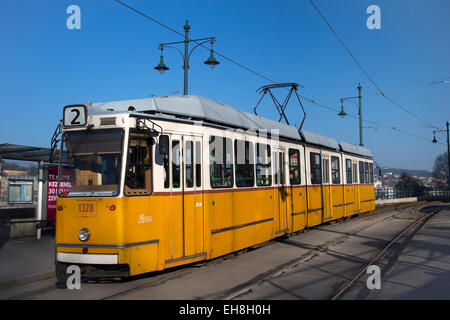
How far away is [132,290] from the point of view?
7.21m

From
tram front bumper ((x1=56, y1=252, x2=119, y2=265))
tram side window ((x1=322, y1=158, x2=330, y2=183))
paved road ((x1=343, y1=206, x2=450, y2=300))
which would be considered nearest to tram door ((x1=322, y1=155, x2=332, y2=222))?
tram side window ((x1=322, y1=158, x2=330, y2=183))

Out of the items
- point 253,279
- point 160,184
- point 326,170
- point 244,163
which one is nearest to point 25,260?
point 160,184

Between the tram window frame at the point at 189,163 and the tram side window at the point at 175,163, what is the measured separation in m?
0.19

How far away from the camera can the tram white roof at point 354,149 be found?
20.4 metres

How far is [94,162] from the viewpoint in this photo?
7.53m

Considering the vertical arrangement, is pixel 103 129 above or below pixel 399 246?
above

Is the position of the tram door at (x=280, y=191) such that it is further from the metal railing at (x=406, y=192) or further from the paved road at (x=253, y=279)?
the metal railing at (x=406, y=192)

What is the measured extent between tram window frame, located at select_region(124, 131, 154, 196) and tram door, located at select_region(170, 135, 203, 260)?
1.84 ft

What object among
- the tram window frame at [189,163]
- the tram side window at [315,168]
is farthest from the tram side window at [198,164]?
the tram side window at [315,168]

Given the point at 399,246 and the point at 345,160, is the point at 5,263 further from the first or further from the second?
the point at 345,160

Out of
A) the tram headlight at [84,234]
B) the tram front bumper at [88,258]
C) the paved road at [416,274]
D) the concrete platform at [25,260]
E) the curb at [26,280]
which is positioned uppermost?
the tram headlight at [84,234]

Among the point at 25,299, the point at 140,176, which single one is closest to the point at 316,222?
the point at 140,176

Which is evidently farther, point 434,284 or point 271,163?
point 271,163

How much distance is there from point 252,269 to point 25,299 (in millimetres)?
4323
